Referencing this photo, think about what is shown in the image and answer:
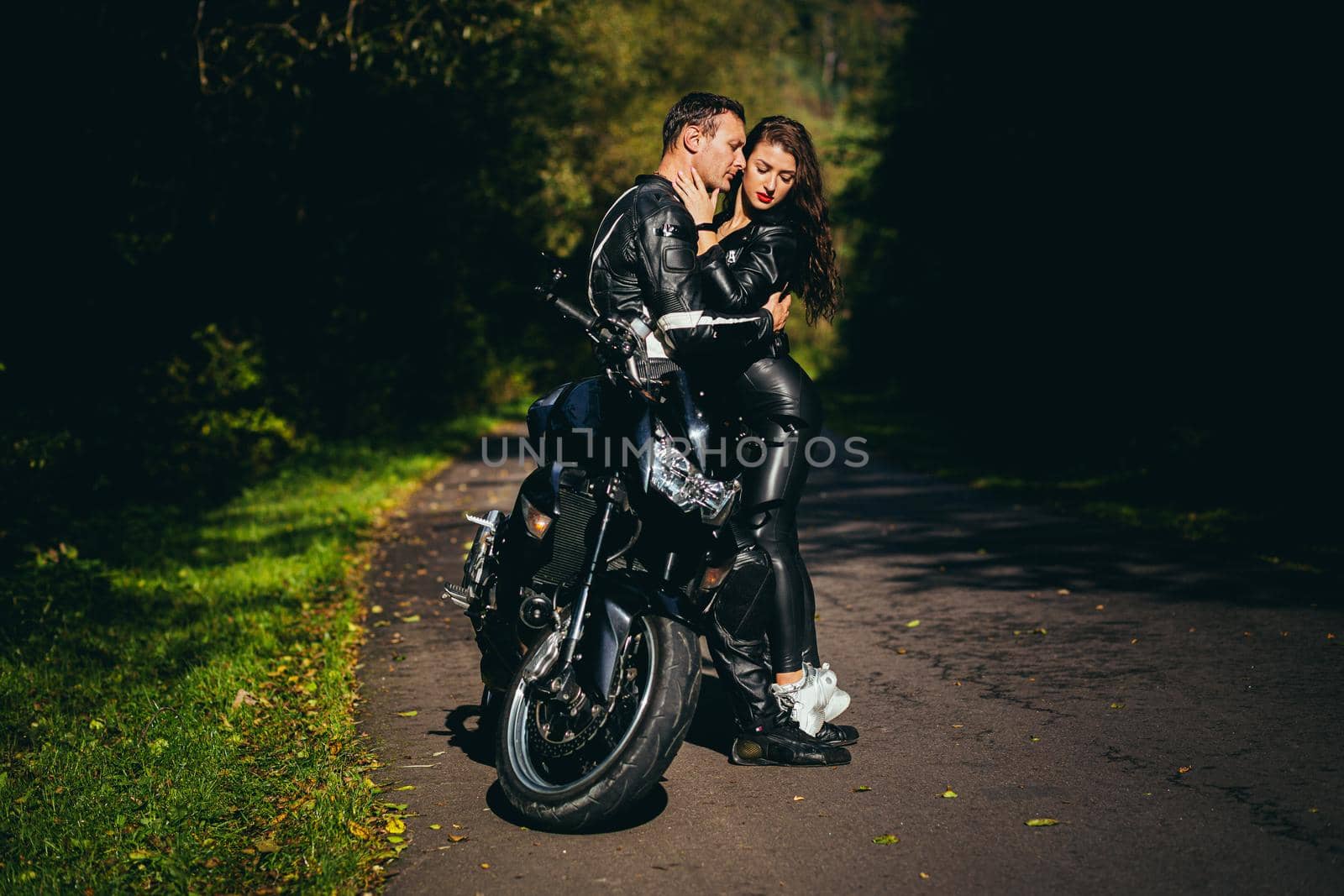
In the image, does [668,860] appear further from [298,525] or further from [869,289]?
[869,289]

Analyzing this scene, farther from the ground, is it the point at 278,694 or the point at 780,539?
the point at 780,539

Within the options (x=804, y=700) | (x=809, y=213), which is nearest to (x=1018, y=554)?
(x=804, y=700)

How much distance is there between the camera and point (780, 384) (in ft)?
15.5

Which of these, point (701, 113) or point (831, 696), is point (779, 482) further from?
point (701, 113)

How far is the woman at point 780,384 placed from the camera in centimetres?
460

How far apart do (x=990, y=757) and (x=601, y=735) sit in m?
1.47

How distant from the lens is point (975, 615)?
7047 millimetres

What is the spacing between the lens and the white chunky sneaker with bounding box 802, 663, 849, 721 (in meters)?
4.84

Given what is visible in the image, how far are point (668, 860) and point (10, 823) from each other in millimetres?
2162

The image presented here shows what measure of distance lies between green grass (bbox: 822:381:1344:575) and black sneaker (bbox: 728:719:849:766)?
176 inches

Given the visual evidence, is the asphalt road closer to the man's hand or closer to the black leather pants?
the black leather pants

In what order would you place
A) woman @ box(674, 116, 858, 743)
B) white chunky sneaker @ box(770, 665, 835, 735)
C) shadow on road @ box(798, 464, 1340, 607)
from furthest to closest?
shadow on road @ box(798, 464, 1340, 607), white chunky sneaker @ box(770, 665, 835, 735), woman @ box(674, 116, 858, 743)

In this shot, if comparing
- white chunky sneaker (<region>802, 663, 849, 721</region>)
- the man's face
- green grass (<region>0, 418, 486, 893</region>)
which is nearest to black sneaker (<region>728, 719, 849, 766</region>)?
white chunky sneaker (<region>802, 663, 849, 721</region>)

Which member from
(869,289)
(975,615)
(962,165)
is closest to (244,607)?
(975,615)
